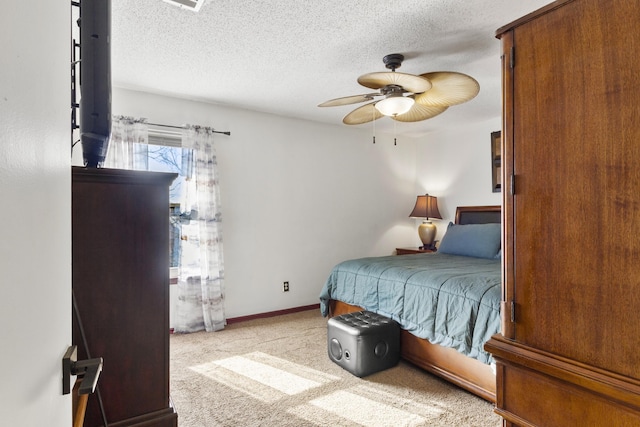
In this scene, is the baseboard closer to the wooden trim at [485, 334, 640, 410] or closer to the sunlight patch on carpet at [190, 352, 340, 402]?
the sunlight patch on carpet at [190, 352, 340, 402]

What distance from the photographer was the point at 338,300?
11.4ft

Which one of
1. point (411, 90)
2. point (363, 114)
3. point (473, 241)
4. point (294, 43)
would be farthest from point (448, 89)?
point (473, 241)

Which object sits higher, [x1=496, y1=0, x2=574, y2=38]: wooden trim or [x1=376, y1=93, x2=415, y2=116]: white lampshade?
[x1=376, y1=93, x2=415, y2=116]: white lampshade

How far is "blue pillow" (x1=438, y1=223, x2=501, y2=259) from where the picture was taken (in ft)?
12.1

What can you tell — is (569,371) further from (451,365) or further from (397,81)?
(397,81)

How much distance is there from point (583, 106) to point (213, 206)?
129 inches

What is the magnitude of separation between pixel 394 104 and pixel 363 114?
459 mm

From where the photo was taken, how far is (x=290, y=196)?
433 centimetres

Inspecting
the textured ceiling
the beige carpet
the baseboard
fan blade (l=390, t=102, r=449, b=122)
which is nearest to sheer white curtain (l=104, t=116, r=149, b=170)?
the textured ceiling

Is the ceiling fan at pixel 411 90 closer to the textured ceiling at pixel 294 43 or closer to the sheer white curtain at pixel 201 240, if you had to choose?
the textured ceiling at pixel 294 43

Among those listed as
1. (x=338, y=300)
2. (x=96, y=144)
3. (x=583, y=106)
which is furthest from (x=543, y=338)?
(x=338, y=300)

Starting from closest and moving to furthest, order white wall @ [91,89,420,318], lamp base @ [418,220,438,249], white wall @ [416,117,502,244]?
1. white wall @ [91,89,420,318]
2. white wall @ [416,117,502,244]
3. lamp base @ [418,220,438,249]

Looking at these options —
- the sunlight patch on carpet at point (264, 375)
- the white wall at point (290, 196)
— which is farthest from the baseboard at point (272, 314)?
the sunlight patch on carpet at point (264, 375)

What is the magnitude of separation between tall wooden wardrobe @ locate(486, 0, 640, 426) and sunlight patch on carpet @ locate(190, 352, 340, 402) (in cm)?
158
